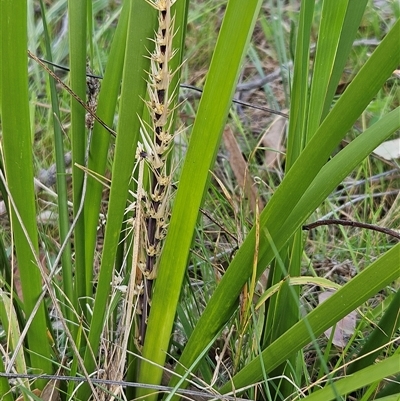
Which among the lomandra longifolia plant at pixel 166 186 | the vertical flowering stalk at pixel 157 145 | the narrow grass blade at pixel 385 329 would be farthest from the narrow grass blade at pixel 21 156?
the narrow grass blade at pixel 385 329

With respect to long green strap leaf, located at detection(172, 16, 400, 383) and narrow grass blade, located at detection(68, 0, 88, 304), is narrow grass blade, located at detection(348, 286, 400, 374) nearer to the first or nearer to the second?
long green strap leaf, located at detection(172, 16, 400, 383)

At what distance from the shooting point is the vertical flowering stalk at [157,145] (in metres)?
0.45

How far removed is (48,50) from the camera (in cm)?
68

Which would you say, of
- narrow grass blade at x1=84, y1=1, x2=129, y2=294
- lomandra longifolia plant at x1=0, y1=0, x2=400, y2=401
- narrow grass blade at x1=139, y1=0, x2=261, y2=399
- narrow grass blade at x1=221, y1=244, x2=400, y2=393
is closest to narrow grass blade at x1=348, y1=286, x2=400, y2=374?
lomandra longifolia plant at x1=0, y1=0, x2=400, y2=401

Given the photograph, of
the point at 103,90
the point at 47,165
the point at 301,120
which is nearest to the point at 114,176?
the point at 103,90

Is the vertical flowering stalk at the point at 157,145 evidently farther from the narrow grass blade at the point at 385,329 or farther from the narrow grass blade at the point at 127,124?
the narrow grass blade at the point at 385,329

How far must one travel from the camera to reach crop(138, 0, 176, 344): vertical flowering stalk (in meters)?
0.45

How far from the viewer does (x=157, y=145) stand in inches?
20.1

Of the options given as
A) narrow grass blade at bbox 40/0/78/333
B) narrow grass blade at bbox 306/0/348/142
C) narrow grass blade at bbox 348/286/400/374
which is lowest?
narrow grass blade at bbox 348/286/400/374

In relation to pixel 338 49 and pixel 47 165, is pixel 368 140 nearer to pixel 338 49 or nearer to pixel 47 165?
→ pixel 338 49

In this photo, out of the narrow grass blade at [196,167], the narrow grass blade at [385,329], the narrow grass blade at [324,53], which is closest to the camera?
the narrow grass blade at [196,167]

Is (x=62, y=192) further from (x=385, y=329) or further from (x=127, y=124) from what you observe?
(x=385, y=329)

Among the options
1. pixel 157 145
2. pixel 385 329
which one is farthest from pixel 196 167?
pixel 385 329

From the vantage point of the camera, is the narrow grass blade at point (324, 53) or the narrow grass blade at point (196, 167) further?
the narrow grass blade at point (324, 53)
